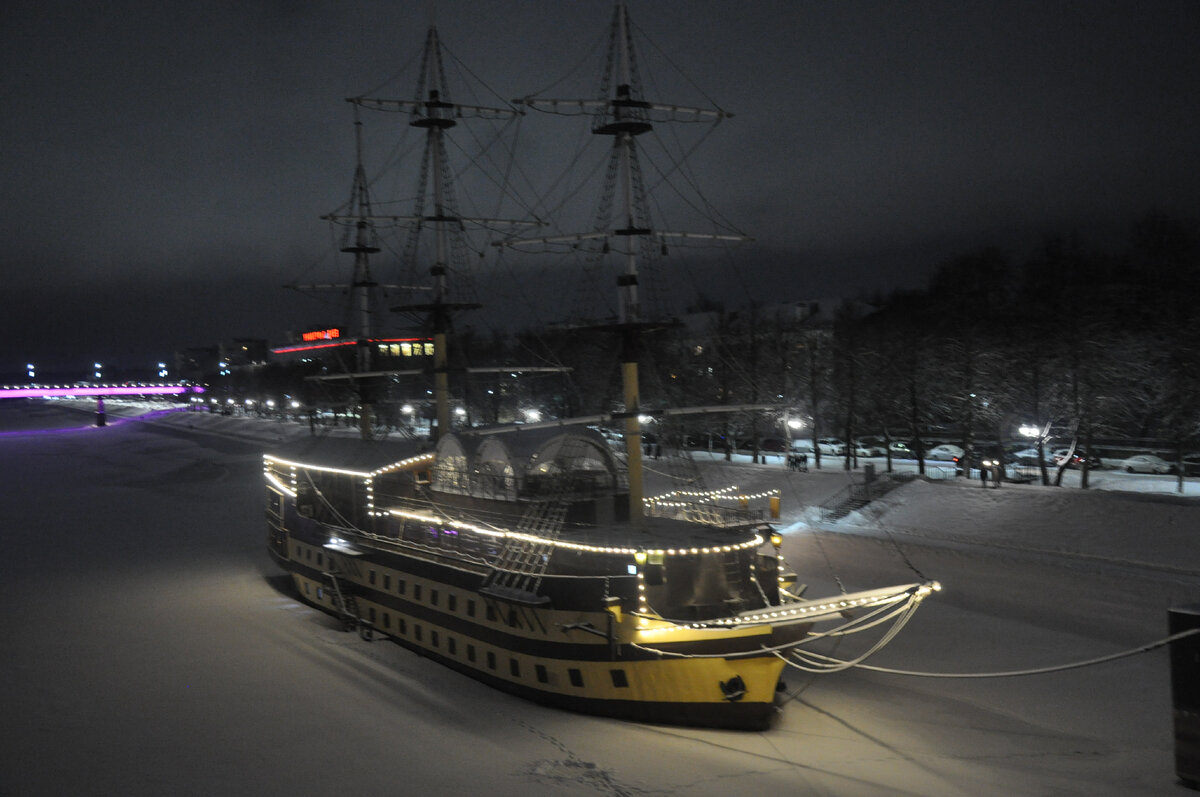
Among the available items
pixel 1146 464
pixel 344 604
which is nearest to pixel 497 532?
pixel 344 604

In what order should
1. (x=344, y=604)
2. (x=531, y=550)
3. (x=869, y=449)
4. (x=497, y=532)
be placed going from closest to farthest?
(x=531, y=550) → (x=497, y=532) → (x=344, y=604) → (x=869, y=449)

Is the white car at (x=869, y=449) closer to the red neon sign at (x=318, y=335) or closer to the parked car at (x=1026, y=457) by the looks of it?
the parked car at (x=1026, y=457)

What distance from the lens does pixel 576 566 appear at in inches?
578

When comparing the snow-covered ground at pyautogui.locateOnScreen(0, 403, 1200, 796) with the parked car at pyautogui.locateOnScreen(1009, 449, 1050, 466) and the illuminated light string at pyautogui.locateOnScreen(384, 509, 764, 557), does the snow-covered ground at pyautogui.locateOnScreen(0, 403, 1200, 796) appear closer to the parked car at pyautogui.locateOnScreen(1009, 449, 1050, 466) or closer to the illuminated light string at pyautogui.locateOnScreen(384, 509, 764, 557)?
the illuminated light string at pyautogui.locateOnScreen(384, 509, 764, 557)

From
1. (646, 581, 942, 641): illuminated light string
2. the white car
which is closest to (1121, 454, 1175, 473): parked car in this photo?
the white car

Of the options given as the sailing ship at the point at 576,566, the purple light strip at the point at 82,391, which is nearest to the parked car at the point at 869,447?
the sailing ship at the point at 576,566

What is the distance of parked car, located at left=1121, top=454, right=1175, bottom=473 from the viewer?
29.7m

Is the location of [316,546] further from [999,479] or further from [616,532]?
[999,479]

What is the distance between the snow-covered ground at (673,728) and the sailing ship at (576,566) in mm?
762

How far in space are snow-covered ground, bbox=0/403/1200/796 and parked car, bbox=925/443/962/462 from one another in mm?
7399

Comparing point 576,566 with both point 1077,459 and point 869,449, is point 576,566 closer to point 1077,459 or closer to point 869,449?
point 1077,459

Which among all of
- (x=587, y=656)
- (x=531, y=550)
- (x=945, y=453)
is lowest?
(x=587, y=656)

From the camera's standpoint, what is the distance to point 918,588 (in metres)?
13.1

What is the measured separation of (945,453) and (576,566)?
90.4ft
